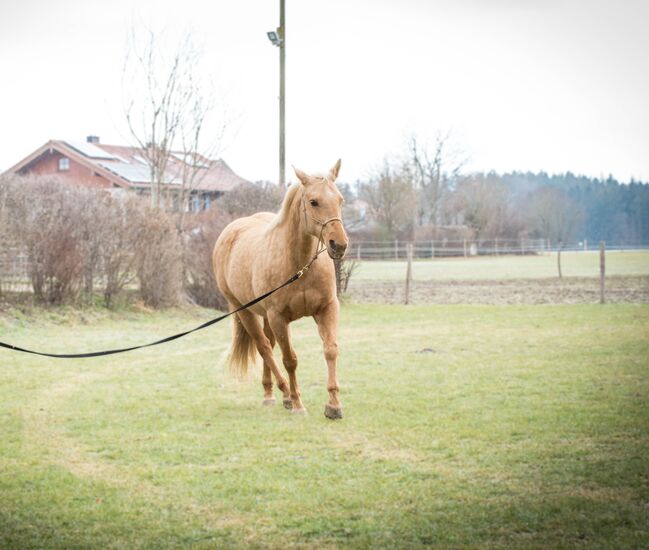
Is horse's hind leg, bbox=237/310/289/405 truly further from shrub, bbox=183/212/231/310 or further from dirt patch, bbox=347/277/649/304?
dirt patch, bbox=347/277/649/304

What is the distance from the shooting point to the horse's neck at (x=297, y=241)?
673 centimetres

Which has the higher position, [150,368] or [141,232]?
[141,232]

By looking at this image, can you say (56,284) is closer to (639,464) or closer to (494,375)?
(494,375)

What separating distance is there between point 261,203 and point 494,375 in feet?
43.1

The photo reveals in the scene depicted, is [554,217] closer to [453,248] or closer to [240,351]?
[453,248]

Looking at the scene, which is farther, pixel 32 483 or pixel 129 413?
pixel 129 413

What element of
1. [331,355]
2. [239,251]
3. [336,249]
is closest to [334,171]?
[336,249]

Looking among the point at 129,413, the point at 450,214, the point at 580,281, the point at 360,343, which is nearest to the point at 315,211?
the point at 129,413

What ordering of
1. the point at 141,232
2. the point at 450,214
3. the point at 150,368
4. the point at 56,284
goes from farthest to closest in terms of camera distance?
the point at 450,214 → the point at 141,232 → the point at 56,284 → the point at 150,368

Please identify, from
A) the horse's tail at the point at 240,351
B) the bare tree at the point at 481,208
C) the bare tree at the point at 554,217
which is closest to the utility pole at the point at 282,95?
the horse's tail at the point at 240,351

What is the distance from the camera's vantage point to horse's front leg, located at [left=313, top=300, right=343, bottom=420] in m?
6.68

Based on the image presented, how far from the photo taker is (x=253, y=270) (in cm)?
740

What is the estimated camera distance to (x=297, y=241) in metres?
6.83

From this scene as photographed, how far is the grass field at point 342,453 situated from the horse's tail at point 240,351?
0.98 feet
